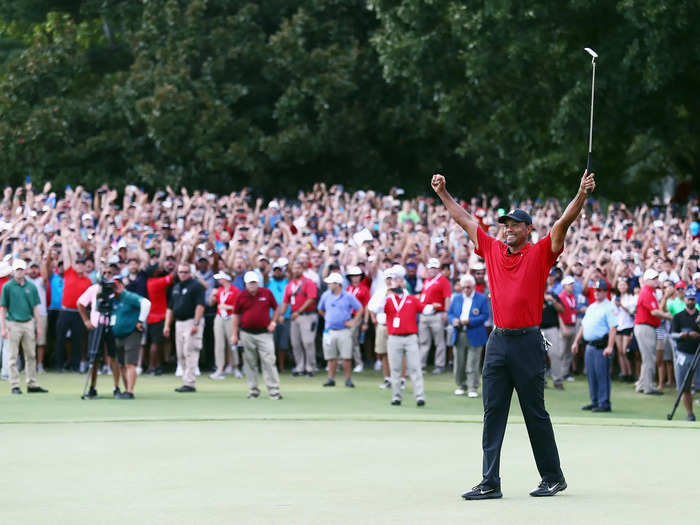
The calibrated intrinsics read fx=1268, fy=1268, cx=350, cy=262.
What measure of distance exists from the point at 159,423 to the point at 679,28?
64.4 ft

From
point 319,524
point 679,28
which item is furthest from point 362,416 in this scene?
point 679,28

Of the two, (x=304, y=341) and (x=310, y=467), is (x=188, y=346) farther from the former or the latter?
(x=310, y=467)

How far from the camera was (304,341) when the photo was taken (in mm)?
23938

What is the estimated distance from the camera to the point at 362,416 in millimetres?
16188

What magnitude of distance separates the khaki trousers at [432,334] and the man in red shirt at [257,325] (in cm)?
457

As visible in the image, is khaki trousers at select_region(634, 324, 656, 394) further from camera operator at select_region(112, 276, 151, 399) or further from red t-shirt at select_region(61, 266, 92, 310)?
red t-shirt at select_region(61, 266, 92, 310)

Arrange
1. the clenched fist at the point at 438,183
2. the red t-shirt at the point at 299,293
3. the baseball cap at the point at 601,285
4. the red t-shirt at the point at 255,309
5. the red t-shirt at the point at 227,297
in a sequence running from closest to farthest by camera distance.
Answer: the clenched fist at the point at 438,183
the red t-shirt at the point at 255,309
the baseball cap at the point at 601,285
the red t-shirt at the point at 227,297
the red t-shirt at the point at 299,293

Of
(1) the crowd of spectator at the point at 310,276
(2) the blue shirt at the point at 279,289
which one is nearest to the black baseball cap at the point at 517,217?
(1) the crowd of spectator at the point at 310,276

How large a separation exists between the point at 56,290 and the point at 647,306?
426 inches

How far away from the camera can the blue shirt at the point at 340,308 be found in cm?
2214

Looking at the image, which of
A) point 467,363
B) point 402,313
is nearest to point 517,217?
point 402,313

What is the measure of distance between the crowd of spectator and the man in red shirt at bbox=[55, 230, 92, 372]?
0.03 m

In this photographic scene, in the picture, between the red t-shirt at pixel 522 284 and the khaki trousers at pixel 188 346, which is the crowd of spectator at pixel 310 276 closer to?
the khaki trousers at pixel 188 346

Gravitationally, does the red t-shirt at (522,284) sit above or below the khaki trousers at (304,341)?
above
